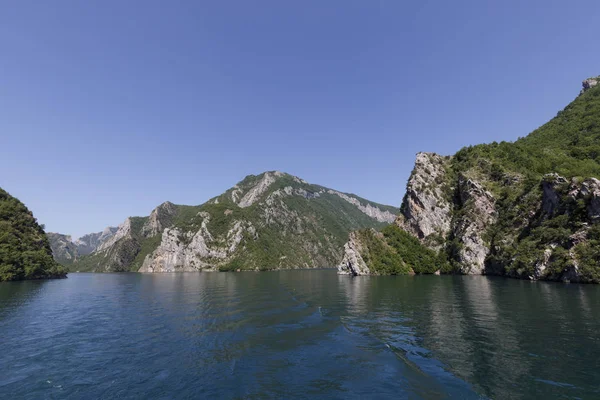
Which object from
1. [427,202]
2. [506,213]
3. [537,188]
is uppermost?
[427,202]

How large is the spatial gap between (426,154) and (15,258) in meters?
226

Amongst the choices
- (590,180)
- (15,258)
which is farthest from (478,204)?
(15,258)

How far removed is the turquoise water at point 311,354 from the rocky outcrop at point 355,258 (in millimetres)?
105340

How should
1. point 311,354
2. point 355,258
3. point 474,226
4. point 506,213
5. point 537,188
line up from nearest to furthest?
point 311,354 < point 537,188 < point 506,213 < point 474,226 < point 355,258

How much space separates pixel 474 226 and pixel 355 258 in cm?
5794

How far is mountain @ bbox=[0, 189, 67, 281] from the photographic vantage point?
13575 centimetres

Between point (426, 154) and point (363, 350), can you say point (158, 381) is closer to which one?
point (363, 350)

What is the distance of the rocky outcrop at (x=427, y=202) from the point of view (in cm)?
16712

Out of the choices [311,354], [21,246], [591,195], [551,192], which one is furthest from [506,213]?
[21,246]

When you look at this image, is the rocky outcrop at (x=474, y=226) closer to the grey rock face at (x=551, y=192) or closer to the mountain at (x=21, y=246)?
the grey rock face at (x=551, y=192)

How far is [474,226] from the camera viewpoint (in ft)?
458

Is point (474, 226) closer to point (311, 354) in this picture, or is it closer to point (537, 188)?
point (537, 188)

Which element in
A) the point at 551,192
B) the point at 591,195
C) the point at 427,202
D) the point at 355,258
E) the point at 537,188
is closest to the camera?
the point at 591,195

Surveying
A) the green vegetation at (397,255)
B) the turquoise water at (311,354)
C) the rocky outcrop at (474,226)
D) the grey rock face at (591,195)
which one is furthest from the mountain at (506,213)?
the turquoise water at (311,354)
